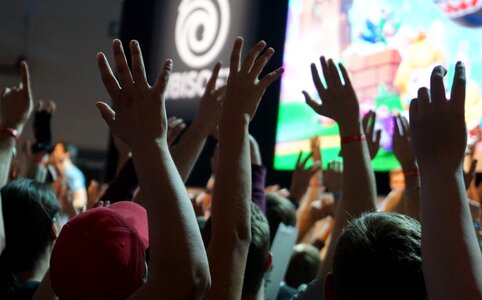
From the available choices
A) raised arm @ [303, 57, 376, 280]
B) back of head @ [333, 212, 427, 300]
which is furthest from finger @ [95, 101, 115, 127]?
raised arm @ [303, 57, 376, 280]

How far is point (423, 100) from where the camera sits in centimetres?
86

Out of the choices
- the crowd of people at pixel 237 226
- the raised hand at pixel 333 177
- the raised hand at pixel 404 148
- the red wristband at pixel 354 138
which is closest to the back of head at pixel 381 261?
the crowd of people at pixel 237 226

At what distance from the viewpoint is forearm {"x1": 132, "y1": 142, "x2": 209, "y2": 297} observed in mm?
881

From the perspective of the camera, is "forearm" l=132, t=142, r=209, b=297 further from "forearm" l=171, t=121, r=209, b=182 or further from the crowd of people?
"forearm" l=171, t=121, r=209, b=182

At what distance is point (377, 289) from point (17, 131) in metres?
1.07

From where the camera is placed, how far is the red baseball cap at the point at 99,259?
3.12ft

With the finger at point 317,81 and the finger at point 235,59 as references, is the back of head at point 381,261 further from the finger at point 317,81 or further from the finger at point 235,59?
the finger at point 317,81

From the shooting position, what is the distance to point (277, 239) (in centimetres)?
172

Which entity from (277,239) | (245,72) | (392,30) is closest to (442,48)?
(392,30)

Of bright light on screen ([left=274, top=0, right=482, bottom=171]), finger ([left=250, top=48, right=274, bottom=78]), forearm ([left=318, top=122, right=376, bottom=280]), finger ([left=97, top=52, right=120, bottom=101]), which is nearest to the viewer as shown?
finger ([left=97, top=52, right=120, bottom=101])

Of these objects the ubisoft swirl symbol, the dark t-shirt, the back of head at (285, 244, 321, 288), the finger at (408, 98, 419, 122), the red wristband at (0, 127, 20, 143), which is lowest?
the back of head at (285, 244, 321, 288)

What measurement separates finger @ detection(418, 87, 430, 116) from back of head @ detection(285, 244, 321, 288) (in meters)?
1.37

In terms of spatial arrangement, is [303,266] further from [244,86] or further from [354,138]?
[244,86]

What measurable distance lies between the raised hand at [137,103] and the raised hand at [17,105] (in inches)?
29.8
